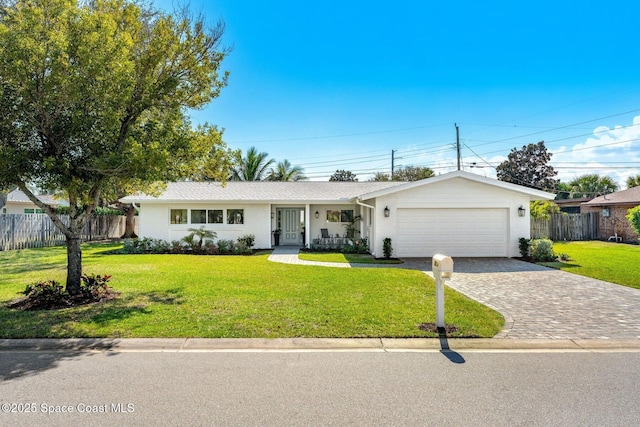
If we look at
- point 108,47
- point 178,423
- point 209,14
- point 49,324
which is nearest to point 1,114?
point 108,47

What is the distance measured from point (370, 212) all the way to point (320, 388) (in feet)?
44.4

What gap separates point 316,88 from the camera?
59.0 feet

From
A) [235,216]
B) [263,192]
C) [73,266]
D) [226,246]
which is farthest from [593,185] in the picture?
[73,266]

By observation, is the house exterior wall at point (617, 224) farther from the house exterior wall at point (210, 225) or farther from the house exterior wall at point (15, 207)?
the house exterior wall at point (15, 207)

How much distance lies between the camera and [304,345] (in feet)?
16.9

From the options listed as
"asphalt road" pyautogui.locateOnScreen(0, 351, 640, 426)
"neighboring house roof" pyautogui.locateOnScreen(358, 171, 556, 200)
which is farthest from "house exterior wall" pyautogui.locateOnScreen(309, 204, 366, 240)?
"asphalt road" pyautogui.locateOnScreen(0, 351, 640, 426)

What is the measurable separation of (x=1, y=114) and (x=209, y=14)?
16.2 ft

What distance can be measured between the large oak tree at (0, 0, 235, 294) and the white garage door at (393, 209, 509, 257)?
9457 mm

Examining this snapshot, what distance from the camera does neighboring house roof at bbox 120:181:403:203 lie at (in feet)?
61.4

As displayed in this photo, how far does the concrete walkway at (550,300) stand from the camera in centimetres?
579

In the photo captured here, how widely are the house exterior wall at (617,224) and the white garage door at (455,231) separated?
13540 millimetres

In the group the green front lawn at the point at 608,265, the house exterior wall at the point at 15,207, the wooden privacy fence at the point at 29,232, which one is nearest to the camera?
the green front lawn at the point at 608,265

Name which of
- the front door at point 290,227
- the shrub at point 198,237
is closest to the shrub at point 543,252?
the front door at point 290,227

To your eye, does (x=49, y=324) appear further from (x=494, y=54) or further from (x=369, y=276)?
(x=494, y=54)
